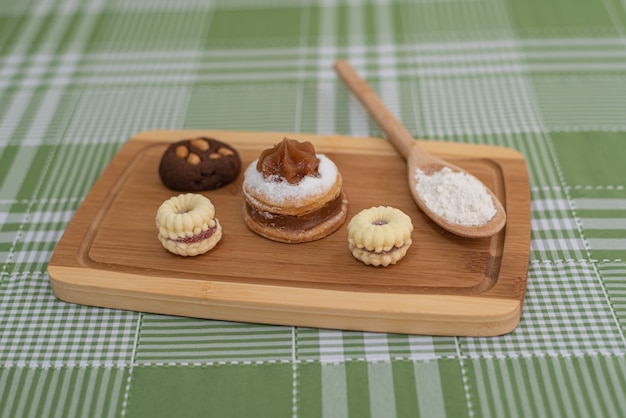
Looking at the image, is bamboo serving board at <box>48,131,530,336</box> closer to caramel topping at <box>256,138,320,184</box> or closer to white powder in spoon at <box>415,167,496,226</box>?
white powder in spoon at <box>415,167,496,226</box>

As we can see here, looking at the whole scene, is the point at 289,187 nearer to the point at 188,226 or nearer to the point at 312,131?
the point at 188,226

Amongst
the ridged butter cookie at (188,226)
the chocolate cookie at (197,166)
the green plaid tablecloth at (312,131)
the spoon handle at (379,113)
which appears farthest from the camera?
the spoon handle at (379,113)

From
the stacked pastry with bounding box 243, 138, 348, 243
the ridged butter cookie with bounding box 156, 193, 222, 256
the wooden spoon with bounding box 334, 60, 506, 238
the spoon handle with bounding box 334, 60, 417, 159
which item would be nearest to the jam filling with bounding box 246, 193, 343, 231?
Answer: the stacked pastry with bounding box 243, 138, 348, 243

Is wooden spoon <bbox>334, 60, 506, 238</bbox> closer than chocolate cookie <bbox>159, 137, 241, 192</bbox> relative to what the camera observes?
Yes

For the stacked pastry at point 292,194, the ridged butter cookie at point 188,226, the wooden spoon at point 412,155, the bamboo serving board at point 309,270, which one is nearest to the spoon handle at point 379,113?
the wooden spoon at point 412,155

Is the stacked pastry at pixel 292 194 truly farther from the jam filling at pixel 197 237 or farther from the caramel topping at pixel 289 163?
the jam filling at pixel 197 237

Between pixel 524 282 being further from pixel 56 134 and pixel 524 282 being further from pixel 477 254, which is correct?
pixel 56 134

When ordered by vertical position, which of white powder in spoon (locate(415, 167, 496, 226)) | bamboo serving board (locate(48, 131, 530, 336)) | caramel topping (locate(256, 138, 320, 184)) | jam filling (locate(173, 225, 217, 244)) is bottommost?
bamboo serving board (locate(48, 131, 530, 336))
